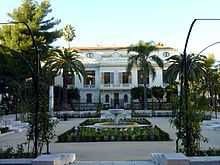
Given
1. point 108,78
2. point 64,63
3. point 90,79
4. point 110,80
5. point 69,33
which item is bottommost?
point 110,80

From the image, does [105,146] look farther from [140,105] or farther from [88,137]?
[140,105]

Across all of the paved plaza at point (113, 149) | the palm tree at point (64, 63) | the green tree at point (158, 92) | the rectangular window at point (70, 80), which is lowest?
the paved plaza at point (113, 149)

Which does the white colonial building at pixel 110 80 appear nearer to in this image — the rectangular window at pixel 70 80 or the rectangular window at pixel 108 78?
the rectangular window at pixel 108 78

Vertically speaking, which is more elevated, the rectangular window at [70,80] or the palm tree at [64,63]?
the palm tree at [64,63]

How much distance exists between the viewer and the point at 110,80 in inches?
2960

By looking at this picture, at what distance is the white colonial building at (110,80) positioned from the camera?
74062 millimetres

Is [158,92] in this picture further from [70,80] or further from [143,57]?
[70,80]

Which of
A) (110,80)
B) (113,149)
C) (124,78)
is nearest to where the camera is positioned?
(113,149)

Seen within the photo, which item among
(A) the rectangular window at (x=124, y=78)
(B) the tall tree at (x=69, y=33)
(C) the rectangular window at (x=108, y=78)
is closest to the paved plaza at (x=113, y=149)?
(A) the rectangular window at (x=124, y=78)

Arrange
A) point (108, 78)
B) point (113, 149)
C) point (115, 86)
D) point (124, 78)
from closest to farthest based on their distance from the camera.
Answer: point (113, 149) < point (124, 78) < point (115, 86) < point (108, 78)

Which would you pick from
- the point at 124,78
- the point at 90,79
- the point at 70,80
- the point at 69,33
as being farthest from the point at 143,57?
the point at 69,33

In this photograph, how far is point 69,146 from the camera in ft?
64.3

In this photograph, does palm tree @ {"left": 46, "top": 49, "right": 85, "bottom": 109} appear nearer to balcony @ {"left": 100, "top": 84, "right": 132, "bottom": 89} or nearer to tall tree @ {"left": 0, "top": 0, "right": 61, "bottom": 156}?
tall tree @ {"left": 0, "top": 0, "right": 61, "bottom": 156}

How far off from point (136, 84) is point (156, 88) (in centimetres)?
451
